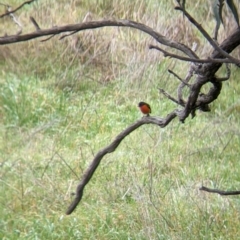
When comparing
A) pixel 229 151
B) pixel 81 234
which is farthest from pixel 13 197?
pixel 229 151

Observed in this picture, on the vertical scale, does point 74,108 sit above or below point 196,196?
above

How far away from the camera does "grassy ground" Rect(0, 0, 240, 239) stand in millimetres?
3129

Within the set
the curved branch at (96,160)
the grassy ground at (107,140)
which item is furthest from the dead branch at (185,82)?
the grassy ground at (107,140)

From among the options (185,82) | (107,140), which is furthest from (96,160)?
(107,140)

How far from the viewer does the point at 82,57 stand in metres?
5.64

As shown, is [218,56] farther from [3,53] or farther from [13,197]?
[3,53]

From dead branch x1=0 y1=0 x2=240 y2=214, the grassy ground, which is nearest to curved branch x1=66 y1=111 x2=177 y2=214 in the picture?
dead branch x1=0 y1=0 x2=240 y2=214

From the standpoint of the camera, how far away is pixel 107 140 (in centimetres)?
436

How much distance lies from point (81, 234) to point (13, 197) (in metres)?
0.55

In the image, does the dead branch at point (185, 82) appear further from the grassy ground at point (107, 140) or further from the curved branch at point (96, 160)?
the grassy ground at point (107, 140)

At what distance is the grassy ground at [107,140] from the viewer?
10.3 ft

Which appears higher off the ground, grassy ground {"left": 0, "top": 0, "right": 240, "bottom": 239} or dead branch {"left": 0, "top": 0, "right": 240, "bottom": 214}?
grassy ground {"left": 0, "top": 0, "right": 240, "bottom": 239}

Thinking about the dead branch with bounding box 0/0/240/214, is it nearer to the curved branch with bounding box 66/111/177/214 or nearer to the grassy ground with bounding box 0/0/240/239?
the curved branch with bounding box 66/111/177/214

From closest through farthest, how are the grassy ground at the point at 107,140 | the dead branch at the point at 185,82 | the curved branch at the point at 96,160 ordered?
the dead branch at the point at 185,82, the curved branch at the point at 96,160, the grassy ground at the point at 107,140
